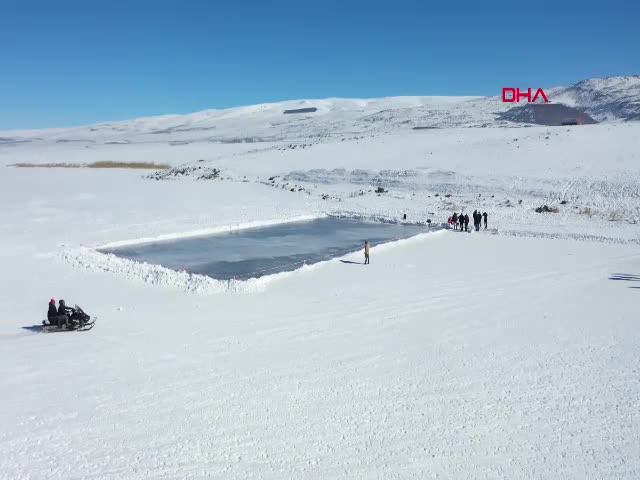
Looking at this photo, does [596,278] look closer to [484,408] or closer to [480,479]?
[484,408]

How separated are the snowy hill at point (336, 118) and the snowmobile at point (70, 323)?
54159 millimetres

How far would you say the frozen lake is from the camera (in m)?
17.5

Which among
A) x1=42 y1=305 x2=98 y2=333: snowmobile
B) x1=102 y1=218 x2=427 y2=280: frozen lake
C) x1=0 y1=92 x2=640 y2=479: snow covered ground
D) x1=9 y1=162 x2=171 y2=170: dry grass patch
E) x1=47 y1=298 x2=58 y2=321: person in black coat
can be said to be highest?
x1=9 y1=162 x2=171 y2=170: dry grass patch

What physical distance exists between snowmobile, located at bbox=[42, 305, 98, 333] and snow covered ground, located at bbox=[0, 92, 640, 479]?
0.30 metres

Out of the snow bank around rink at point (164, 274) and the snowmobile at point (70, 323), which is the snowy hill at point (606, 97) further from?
the snowmobile at point (70, 323)

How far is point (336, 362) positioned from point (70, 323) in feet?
17.8

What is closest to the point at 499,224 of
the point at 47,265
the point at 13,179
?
the point at 47,265

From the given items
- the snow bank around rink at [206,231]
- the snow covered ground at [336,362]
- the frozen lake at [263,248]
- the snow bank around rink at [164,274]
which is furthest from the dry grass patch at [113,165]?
the snow bank around rink at [164,274]

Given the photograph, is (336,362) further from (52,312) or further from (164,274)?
(164,274)

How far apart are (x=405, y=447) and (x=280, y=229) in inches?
783

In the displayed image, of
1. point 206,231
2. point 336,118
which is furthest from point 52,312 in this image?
point 336,118

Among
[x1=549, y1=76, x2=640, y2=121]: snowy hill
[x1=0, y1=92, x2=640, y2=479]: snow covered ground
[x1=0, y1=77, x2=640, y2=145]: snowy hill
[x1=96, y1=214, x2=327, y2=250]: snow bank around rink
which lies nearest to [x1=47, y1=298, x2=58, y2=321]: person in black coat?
[x1=0, y1=92, x2=640, y2=479]: snow covered ground

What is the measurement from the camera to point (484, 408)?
768cm

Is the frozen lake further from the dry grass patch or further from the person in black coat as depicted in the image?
the dry grass patch
